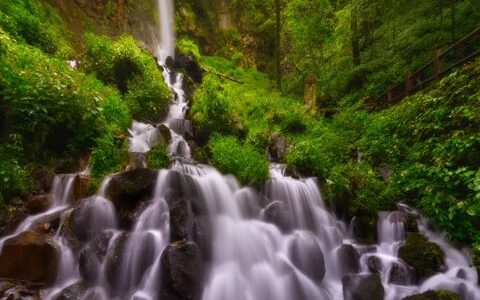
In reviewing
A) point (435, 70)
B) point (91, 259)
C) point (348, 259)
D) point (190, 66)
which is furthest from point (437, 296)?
point (190, 66)

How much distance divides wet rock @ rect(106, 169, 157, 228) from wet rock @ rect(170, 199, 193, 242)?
0.79m

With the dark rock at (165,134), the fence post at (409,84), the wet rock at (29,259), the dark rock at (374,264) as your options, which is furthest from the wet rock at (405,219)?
the wet rock at (29,259)

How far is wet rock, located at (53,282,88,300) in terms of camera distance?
4.90 meters

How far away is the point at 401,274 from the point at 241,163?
4320 mm

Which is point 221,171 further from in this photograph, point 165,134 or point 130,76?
point 130,76

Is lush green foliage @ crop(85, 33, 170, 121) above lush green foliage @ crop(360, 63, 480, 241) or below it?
above

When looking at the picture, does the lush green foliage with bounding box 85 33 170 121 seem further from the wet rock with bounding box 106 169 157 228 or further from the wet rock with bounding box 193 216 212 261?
the wet rock with bounding box 193 216 212 261

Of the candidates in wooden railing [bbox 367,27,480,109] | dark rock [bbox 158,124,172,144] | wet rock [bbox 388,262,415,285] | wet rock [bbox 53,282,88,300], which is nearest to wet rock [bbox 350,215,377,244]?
wet rock [bbox 388,262,415,285]

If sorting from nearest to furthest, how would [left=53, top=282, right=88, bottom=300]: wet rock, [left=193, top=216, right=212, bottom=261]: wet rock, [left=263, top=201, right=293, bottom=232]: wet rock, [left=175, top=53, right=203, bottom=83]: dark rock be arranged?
[left=53, top=282, right=88, bottom=300]: wet rock → [left=193, top=216, right=212, bottom=261]: wet rock → [left=263, top=201, right=293, bottom=232]: wet rock → [left=175, top=53, right=203, bottom=83]: dark rock

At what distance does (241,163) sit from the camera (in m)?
8.74

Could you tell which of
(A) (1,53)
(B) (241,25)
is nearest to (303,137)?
(A) (1,53)

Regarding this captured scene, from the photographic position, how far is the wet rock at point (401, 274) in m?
6.13

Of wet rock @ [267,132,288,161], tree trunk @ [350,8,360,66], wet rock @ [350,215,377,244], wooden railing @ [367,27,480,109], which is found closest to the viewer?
wet rock @ [350,215,377,244]

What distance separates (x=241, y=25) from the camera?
85.8ft
